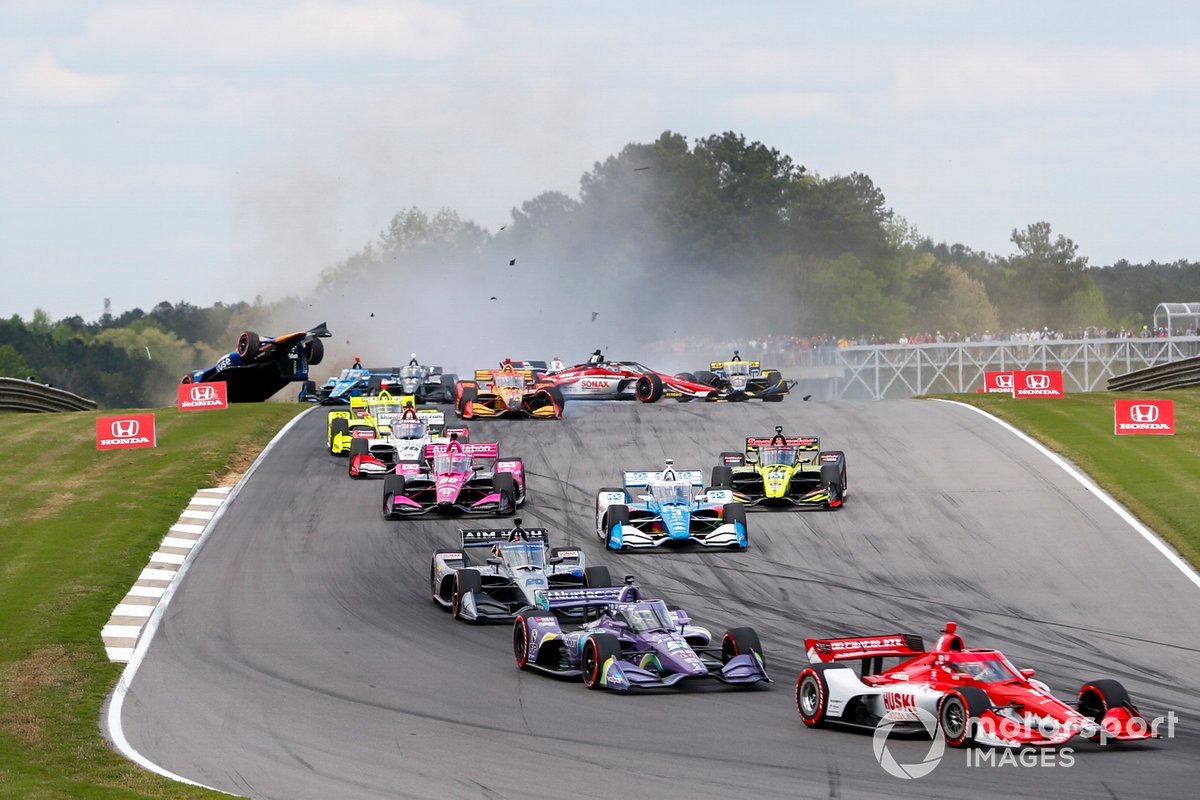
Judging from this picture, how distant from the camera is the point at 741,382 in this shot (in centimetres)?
4931

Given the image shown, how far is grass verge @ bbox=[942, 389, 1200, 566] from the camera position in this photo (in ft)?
91.5

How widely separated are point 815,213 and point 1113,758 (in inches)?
4121

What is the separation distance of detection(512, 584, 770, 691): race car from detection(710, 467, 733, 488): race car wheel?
1192 centimetres

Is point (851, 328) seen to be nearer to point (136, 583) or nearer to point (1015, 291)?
point (1015, 291)

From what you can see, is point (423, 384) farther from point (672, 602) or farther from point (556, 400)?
point (672, 602)

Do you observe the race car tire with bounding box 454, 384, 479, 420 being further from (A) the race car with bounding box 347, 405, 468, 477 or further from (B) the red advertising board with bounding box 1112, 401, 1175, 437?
(B) the red advertising board with bounding box 1112, 401, 1175, 437

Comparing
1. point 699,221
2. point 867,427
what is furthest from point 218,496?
point 699,221

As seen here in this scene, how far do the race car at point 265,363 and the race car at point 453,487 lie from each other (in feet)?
49.6

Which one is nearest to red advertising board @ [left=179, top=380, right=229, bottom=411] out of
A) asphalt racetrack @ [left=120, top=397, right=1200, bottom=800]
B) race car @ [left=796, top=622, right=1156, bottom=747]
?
asphalt racetrack @ [left=120, top=397, right=1200, bottom=800]

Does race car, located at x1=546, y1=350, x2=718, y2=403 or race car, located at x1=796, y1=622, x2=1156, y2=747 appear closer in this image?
race car, located at x1=796, y1=622, x2=1156, y2=747

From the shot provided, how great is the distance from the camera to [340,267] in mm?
122375

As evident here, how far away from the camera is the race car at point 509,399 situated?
142 feet

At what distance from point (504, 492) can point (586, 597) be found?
10098 millimetres

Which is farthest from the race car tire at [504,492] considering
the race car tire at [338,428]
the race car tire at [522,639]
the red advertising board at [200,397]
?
the red advertising board at [200,397]
